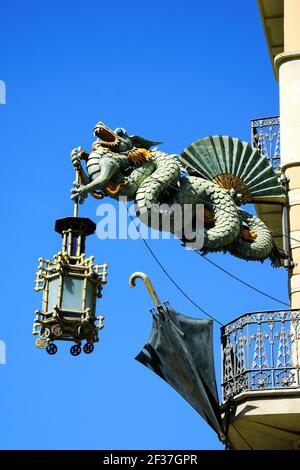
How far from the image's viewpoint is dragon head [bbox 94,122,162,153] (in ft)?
67.7

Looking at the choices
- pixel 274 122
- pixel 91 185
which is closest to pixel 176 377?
pixel 91 185

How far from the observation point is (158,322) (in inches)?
762

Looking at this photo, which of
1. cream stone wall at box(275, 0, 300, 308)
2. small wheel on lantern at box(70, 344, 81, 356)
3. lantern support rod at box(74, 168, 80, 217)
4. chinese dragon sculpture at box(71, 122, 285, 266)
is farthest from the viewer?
cream stone wall at box(275, 0, 300, 308)

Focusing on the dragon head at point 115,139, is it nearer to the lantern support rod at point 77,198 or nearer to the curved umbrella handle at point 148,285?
the lantern support rod at point 77,198

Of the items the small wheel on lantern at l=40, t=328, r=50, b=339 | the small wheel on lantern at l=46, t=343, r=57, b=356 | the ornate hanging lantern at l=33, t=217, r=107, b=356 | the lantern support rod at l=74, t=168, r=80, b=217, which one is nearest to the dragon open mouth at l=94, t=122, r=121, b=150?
the lantern support rod at l=74, t=168, r=80, b=217

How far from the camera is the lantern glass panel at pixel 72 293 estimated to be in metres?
18.6

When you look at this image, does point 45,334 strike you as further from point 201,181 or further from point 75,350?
point 201,181

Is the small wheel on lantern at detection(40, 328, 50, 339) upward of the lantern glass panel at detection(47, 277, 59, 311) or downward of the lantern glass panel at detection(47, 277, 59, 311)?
downward

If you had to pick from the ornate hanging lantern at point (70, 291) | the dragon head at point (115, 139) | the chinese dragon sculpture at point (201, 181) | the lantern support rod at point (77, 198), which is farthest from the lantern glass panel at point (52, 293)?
the dragon head at point (115, 139)

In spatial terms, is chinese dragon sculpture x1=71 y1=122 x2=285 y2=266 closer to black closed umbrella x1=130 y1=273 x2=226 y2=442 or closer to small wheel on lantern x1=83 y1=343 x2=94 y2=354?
black closed umbrella x1=130 y1=273 x2=226 y2=442

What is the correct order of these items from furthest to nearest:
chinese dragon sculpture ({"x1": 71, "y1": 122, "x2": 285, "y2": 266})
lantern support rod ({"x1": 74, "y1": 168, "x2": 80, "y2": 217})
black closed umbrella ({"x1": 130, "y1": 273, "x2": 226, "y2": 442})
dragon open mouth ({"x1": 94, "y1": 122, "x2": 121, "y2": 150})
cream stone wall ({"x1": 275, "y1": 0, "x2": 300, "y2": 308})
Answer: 1. cream stone wall ({"x1": 275, "y1": 0, "x2": 300, "y2": 308})
2. dragon open mouth ({"x1": 94, "y1": 122, "x2": 121, "y2": 150})
3. chinese dragon sculpture ({"x1": 71, "y1": 122, "x2": 285, "y2": 266})
4. lantern support rod ({"x1": 74, "y1": 168, "x2": 80, "y2": 217})
5. black closed umbrella ({"x1": 130, "y1": 273, "x2": 226, "y2": 442})

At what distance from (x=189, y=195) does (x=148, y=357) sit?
2.63 m
